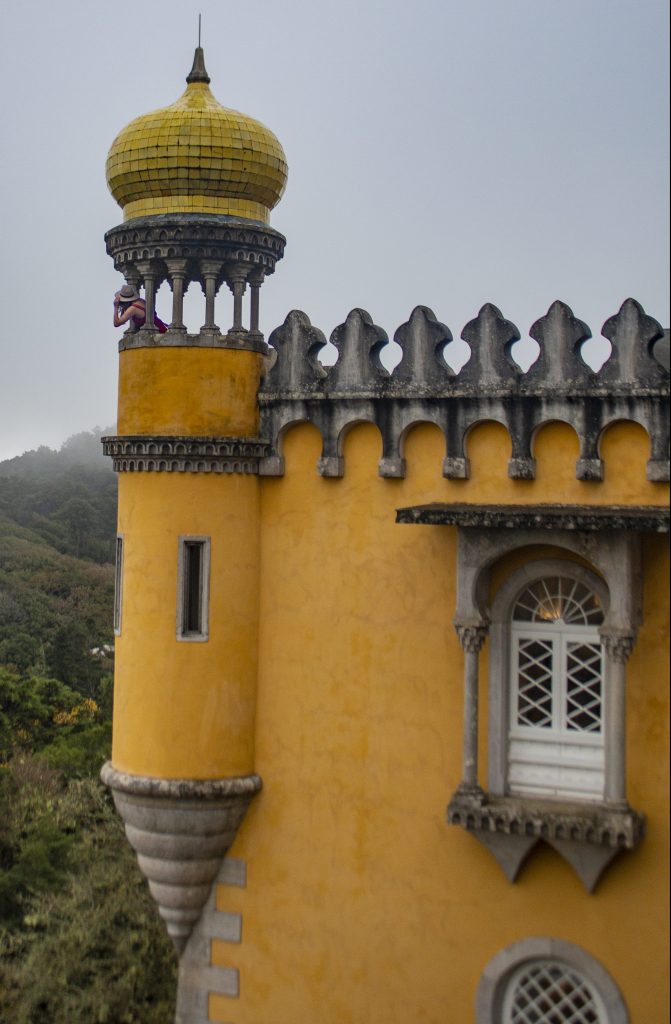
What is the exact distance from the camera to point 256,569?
1566cm

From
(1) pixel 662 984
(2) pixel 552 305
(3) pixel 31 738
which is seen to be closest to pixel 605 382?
→ (2) pixel 552 305

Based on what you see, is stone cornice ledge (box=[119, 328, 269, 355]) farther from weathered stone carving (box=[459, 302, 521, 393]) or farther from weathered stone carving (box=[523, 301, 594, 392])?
weathered stone carving (box=[523, 301, 594, 392])

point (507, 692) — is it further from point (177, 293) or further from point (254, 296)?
point (177, 293)

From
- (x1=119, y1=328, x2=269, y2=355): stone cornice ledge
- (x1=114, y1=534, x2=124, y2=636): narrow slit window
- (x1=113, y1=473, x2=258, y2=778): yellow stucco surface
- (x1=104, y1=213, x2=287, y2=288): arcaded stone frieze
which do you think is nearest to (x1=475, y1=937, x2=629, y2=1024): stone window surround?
(x1=113, y1=473, x2=258, y2=778): yellow stucco surface

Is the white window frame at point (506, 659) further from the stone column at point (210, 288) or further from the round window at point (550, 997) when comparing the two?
the stone column at point (210, 288)

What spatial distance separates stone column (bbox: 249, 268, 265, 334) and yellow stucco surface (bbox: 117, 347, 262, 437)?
0.40m

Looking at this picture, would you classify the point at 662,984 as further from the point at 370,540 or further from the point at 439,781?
the point at 370,540

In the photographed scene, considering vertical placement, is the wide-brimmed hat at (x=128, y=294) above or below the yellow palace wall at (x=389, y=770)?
above

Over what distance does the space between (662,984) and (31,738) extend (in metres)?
28.2

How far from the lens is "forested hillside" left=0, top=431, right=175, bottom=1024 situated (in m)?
19.4

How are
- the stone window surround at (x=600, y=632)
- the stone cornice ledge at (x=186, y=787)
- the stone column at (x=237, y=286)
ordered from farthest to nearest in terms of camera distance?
the stone column at (x=237, y=286) < the stone cornice ledge at (x=186, y=787) < the stone window surround at (x=600, y=632)

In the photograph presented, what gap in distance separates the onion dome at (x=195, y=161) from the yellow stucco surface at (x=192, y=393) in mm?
1535

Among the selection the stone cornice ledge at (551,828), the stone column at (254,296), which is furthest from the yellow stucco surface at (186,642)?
the stone cornice ledge at (551,828)

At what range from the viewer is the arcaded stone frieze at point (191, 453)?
1527cm
